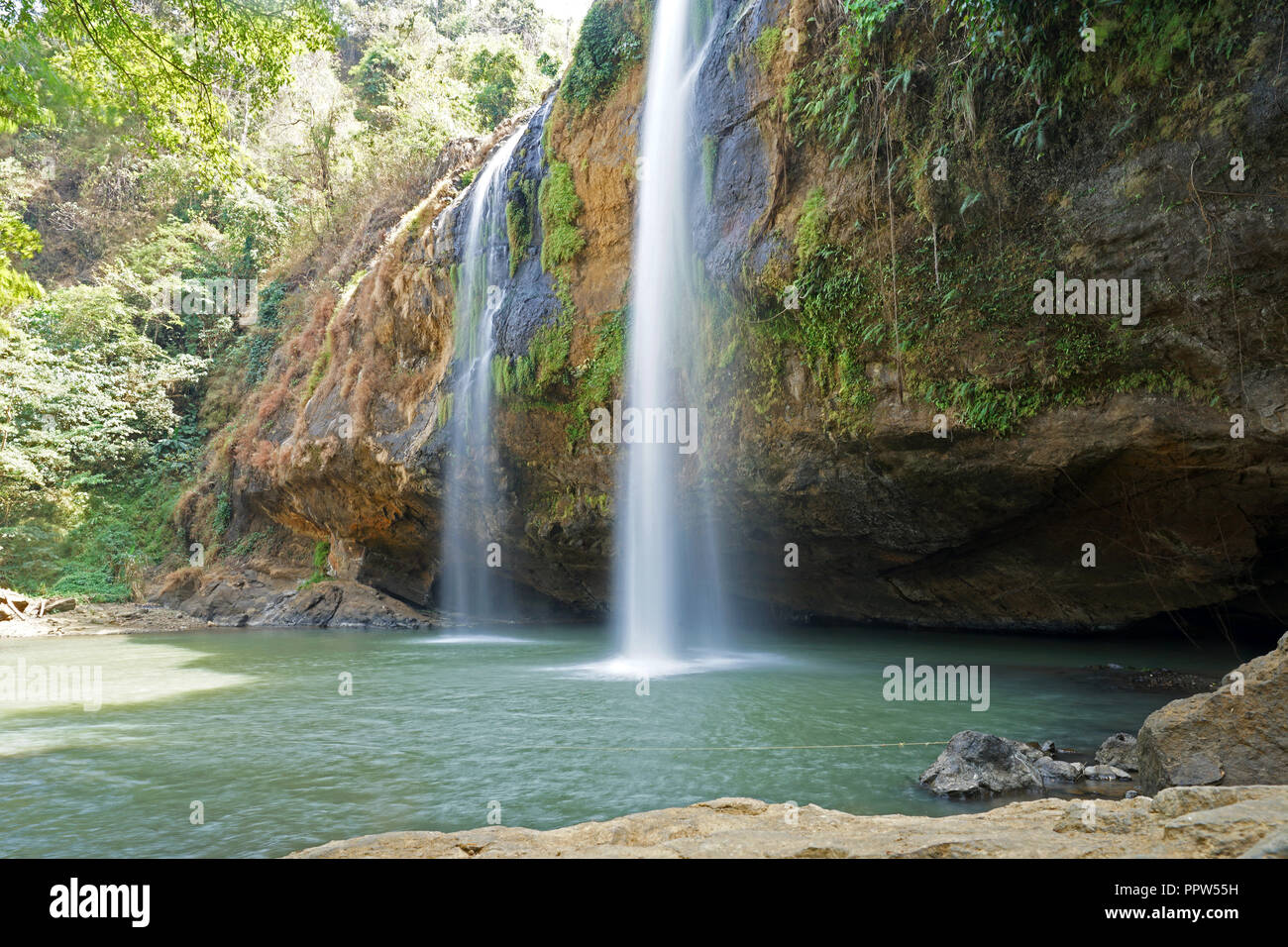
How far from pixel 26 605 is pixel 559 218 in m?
16.0

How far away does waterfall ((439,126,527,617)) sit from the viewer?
16.0m

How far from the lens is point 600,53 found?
581 inches

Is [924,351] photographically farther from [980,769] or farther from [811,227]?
[980,769]

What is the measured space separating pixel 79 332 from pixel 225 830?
96.6ft

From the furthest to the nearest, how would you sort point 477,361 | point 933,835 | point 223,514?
point 223,514 → point 477,361 → point 933,835

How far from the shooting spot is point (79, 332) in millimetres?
27469

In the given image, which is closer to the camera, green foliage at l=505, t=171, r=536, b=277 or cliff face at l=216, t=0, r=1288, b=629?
cliff face at l=216, t=0, r=1288, b=629

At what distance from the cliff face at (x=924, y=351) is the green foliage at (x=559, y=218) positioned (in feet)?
0.42

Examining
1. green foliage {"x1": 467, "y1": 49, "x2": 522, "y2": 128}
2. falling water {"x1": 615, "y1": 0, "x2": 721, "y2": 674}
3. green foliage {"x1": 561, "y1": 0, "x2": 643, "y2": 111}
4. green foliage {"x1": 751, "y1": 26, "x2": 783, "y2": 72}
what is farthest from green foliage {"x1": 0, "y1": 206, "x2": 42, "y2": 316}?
green foliage {"x1": 467, "y1": 49, "x2": 522, "y2": 128}

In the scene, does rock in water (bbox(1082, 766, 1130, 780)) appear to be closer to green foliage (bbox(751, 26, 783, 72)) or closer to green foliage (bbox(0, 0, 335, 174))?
green foliage (bbox(751, 26, 783, 72))

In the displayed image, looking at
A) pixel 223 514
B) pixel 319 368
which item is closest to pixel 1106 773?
pixel 319 368

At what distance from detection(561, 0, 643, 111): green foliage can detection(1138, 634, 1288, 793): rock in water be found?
1361cm

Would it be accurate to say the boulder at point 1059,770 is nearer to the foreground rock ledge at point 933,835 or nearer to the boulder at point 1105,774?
the boulder at point 1105,774
